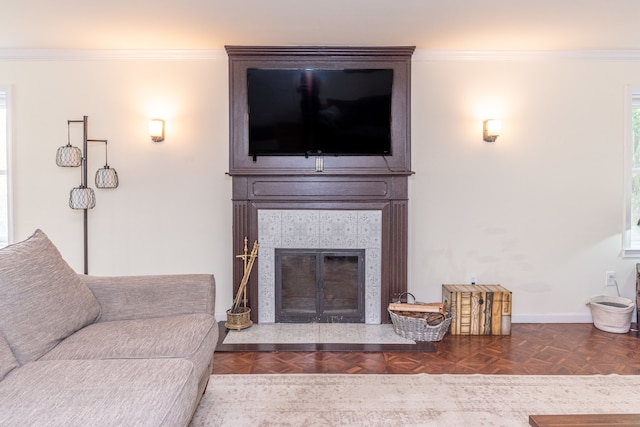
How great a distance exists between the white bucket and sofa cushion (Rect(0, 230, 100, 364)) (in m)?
3.87

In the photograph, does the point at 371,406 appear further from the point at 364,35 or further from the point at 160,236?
the point at 364,35

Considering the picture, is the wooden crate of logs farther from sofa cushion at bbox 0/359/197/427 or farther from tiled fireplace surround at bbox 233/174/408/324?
sofa cushion at bbox 0/359/197/427

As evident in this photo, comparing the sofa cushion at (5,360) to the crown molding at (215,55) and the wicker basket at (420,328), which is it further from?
the crown molding at (215,55)

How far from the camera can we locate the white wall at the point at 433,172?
11.9 feet

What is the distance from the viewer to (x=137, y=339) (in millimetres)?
1858

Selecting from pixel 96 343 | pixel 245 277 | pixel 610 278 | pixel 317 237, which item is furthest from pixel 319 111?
pixel 610 278

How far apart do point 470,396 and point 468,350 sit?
0.76 metres

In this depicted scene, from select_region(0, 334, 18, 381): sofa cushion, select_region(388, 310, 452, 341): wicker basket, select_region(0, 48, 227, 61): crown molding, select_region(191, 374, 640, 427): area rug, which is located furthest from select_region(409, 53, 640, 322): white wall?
select_region(0, 334, 18, 381): sofa cushion

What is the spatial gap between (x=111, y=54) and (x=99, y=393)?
126 inches

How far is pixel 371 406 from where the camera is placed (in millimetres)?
2227

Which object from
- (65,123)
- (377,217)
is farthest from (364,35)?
(65,123)

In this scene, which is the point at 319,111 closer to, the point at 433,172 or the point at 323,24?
the point at 323,24

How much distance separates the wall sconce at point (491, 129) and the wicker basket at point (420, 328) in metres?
1.63

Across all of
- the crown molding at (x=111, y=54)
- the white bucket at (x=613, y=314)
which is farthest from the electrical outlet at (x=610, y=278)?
the crown molding at (x=111, y=54)
